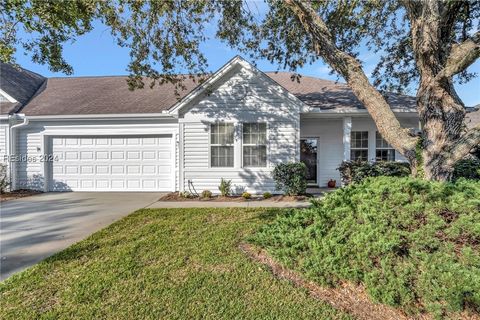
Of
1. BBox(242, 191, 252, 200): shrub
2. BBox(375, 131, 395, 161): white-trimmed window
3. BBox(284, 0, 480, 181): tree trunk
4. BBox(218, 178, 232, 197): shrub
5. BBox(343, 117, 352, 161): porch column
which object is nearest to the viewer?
BBox(284, 0, 480, 181): tree trunk

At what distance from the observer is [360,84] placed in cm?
466

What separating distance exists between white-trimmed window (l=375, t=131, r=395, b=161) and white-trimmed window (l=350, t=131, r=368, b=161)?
1.39ft

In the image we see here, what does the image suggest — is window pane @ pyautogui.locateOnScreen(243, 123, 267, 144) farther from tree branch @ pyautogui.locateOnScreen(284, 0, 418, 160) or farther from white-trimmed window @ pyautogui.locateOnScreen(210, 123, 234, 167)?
tree branch @ pyautogui.locateOnScreen(284, 0, 418, 160)

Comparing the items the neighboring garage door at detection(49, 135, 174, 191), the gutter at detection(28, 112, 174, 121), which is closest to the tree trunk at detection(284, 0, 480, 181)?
the gutter at detection(28, 112, 174, 121)

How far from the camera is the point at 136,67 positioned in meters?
6.94

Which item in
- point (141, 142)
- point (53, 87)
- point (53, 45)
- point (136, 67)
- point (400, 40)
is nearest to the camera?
point (53, 45)

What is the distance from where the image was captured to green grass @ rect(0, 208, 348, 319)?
2760 mm

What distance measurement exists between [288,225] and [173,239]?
2.20 meters

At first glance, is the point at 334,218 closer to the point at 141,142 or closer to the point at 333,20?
the point at 333,20

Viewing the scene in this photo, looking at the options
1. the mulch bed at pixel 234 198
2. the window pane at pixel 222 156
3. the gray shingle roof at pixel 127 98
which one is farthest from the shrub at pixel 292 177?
the gray shingle roof at pixel 127 98

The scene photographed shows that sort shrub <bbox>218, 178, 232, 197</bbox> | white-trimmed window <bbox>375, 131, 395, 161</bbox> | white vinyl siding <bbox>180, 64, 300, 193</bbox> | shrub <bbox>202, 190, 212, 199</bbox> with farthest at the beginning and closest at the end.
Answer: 1. white-trimmed window <bbox>375, 131, 395, 161</bbox>
2. white vinyl siding <bbox>180, 64, 300, 193</bbox>
3. shrub <bbox>218, 178, 232, 197</bbox>
4. shrub <bbox>202, 190, 212, 199</bbox>

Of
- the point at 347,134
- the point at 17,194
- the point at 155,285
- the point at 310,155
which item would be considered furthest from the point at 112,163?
the point at 347,134

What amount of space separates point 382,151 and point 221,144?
685 cm

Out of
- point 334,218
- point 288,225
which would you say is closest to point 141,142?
point 288,225
